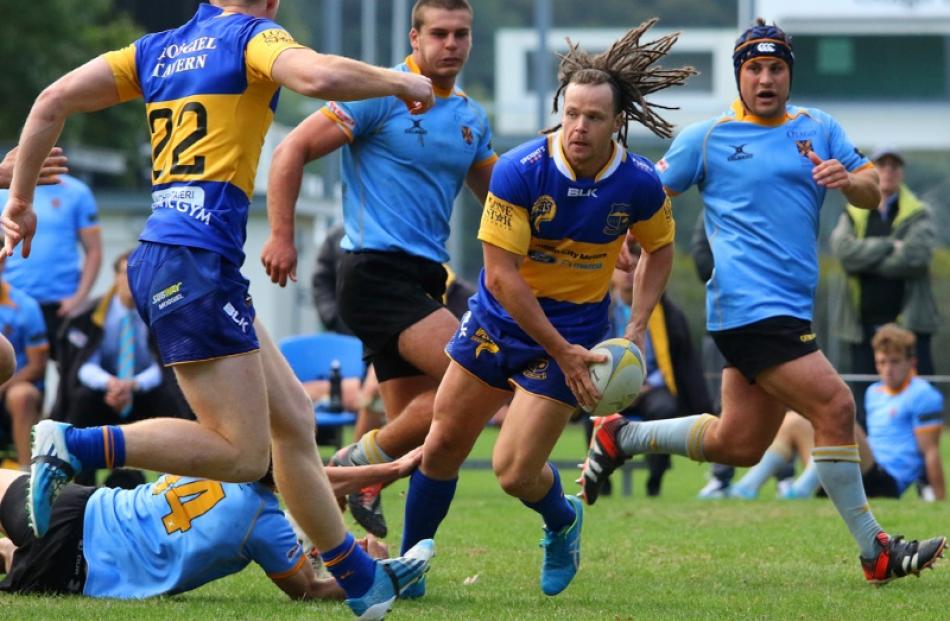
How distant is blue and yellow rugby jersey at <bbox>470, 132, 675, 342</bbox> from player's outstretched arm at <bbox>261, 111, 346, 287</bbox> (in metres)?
0.78

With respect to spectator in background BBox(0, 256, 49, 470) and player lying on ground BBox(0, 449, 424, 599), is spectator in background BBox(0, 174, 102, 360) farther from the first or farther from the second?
player lying on ground BBox(0, 449, 424, 599)

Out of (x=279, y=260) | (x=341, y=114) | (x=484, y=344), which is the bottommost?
(x=484, y=344)

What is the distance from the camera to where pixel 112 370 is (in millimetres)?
12305

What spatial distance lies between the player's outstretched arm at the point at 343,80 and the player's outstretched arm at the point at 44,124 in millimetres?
824

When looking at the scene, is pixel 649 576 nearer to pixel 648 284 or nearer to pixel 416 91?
pixel 648 284

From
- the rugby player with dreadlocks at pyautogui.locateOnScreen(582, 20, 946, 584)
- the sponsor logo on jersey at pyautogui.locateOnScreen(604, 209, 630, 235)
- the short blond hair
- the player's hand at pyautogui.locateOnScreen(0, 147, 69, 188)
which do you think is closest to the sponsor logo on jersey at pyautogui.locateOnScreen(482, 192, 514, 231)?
the sponsor logo on jersey at pyautogui.locateOnScreen(604, 209, 630, 235)

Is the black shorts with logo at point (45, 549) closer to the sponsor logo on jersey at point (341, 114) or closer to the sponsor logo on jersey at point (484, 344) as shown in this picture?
the sponsor logo on jersey at point (484, 344)

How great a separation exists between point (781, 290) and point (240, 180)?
8.93ft

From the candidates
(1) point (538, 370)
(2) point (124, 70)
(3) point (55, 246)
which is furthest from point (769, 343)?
(3) point (55, 246)

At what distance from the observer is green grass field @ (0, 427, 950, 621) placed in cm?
637

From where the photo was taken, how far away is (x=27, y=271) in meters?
13.0

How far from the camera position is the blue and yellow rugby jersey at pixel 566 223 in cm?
662

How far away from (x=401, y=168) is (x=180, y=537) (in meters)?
1.96

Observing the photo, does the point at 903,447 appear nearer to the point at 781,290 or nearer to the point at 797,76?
the point at 781,290
